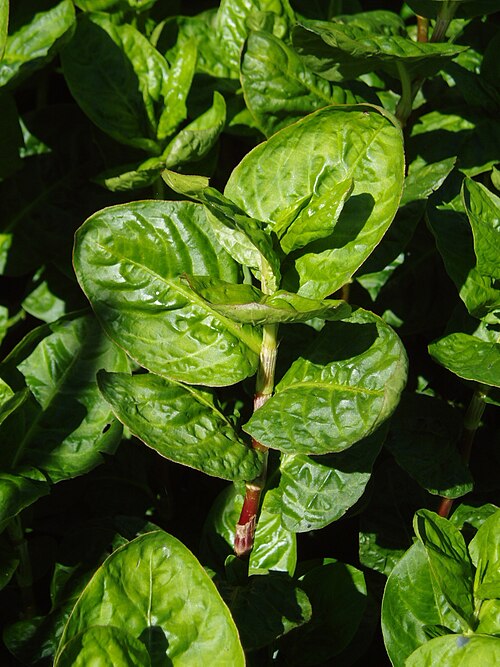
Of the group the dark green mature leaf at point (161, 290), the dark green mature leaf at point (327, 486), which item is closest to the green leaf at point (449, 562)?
the dark green mature leaf at point (327, 486)

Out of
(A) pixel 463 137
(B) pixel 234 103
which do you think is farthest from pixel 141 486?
(A) pixel 463 137

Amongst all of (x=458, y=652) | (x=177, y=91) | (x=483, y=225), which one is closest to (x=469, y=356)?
(x=483, y=225)

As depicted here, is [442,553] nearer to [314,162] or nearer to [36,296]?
[314,162]

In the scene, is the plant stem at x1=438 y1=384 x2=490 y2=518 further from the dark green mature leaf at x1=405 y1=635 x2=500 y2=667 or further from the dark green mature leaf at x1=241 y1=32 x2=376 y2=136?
the dark green mature leaf at x1=241 y1=32 x2=376 y2=136

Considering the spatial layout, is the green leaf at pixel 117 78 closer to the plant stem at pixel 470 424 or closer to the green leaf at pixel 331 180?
the green leaf at pixel 331 180

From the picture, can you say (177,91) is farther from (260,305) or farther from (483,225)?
(260,305)

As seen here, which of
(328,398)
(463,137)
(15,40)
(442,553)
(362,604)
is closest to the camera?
(328,398)
